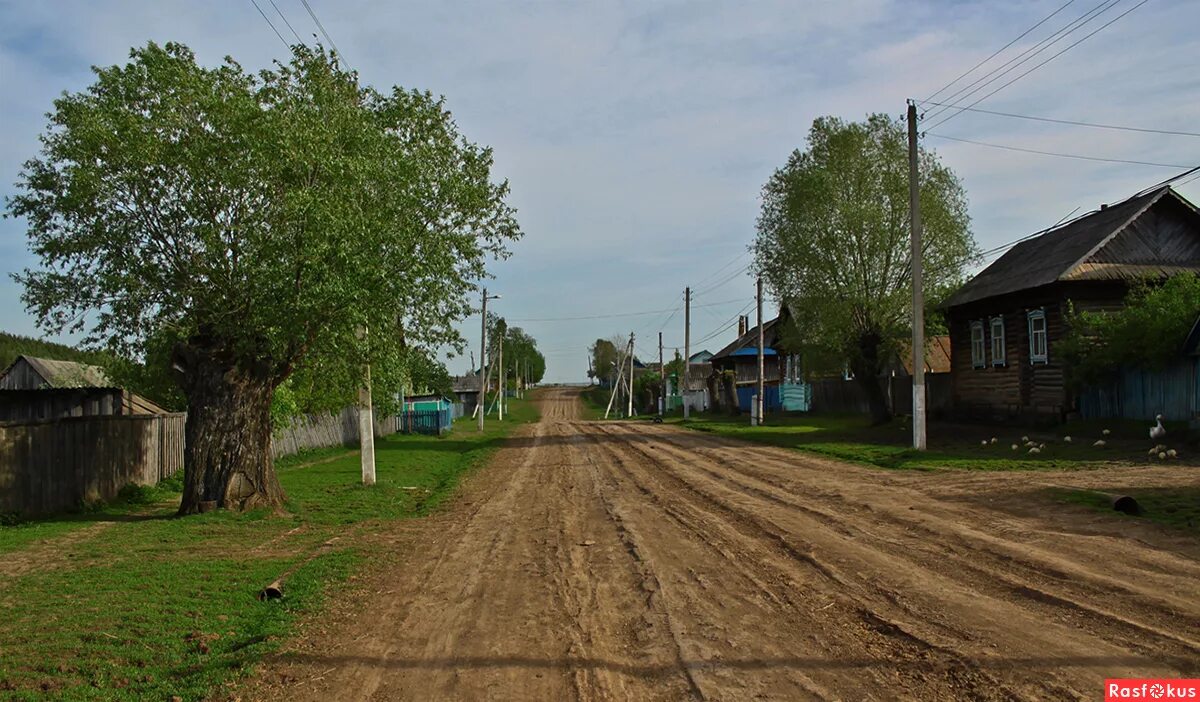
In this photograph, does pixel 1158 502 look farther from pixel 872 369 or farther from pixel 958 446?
pixel 872 369

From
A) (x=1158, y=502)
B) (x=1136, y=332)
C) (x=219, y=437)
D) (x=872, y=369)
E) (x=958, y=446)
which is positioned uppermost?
(x=1136, y=332)

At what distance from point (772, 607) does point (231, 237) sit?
10.4m

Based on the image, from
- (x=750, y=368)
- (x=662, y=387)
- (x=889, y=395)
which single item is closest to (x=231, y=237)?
(x=889, y=395)

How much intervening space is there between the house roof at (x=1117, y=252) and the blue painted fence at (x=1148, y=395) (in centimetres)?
329

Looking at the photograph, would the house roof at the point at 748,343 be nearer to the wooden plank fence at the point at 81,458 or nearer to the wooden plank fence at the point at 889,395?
the wooden plank fence at the point at 889,395

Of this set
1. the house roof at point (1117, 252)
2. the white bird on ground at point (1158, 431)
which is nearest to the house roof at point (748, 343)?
the house roof at point (1117, 252)

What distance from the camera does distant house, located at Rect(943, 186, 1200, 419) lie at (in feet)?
77.4

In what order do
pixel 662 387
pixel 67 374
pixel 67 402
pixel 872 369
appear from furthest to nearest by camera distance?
pixel 662 387 < pixel 872 369 < pixel 67 374 < pixel 67 402

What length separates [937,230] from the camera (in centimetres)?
3020

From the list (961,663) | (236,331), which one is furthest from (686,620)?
(236,331)

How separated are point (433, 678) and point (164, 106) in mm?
11125

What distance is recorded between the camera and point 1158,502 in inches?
434

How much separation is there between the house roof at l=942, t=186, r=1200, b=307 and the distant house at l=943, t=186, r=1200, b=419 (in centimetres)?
3

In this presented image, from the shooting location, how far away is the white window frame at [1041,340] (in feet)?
81.5
